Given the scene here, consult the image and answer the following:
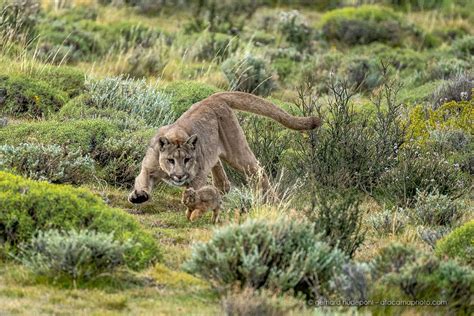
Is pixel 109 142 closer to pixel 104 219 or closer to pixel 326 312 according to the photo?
pixel 104 219

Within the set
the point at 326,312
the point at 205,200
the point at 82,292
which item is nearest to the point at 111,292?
the point at 82,292

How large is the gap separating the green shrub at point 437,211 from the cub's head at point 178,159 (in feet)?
9.39

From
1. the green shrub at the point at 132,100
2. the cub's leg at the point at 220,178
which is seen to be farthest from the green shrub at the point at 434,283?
the green shrub at the point at 132,100

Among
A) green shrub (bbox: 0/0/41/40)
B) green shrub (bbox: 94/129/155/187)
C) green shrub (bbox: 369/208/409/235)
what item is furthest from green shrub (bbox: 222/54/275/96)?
green shrub (bbox: 369/208/409/235)

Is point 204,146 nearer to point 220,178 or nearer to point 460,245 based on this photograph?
point 220,178

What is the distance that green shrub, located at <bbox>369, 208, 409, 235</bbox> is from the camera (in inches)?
459

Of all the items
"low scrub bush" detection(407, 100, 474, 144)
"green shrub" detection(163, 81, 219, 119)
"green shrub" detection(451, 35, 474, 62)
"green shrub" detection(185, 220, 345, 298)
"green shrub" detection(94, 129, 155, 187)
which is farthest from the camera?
"green shrub" detection(451, 35, 474, 62)

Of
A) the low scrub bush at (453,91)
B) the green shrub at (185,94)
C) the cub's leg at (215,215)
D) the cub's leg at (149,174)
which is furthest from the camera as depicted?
the low scrub bush at (453,91)

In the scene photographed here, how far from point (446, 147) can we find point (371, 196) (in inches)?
109

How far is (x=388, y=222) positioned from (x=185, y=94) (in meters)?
6.19

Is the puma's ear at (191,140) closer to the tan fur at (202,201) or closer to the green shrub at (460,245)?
the tan fur at (202,201)

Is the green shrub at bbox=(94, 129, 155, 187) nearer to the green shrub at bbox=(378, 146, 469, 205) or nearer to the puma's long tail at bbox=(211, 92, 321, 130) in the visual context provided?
the puma's long tail at bbox=(211, 92, 321, 130)

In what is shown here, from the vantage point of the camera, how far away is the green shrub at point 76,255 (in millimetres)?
8609

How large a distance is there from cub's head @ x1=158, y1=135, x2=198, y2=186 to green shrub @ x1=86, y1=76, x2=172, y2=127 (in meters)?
4.17
